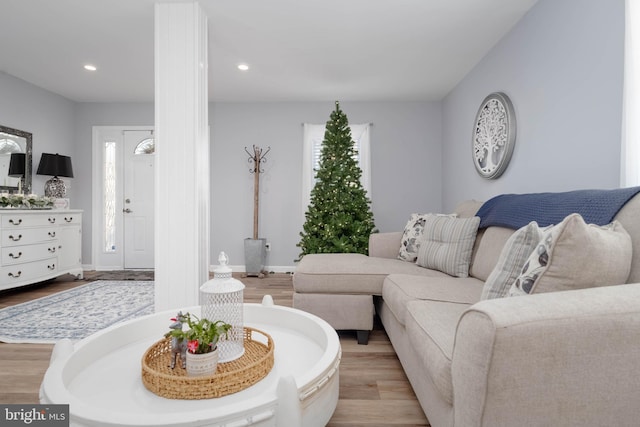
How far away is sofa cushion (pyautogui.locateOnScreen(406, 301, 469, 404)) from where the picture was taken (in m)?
1.08

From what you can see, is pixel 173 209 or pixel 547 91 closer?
pixel 547 91

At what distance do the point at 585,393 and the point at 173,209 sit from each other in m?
2.55

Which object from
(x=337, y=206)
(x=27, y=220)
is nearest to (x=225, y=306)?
(x=337, y=206)

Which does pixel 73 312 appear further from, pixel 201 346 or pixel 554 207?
pixel 554 207

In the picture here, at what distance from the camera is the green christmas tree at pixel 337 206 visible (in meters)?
4.00

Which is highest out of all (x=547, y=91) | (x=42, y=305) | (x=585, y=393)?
(x=547, y=91)

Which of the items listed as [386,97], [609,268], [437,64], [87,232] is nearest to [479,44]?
[437,64]

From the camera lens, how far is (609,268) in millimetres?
1024

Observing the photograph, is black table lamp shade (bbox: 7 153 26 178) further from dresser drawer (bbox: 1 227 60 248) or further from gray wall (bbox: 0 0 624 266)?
dresser drawer (bbox: 1 227 60 248)

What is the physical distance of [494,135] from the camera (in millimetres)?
3119

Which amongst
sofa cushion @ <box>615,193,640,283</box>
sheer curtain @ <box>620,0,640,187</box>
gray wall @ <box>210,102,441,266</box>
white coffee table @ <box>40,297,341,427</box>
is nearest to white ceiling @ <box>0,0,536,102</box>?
gray wall @ <box>210,102,441,266</box>

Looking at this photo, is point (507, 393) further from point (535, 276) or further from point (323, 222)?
point (323, 222)

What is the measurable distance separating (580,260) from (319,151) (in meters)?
4.08

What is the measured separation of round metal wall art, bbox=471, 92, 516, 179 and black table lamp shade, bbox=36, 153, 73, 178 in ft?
16.6
